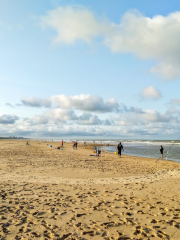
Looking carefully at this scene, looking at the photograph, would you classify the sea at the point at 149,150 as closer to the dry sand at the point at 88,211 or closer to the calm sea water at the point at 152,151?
the calm sea water at the point at 152,151

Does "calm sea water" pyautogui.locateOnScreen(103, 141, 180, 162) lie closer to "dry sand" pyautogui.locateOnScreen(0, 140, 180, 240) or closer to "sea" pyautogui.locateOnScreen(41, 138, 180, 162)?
"sea" pyautogui.locateOnScreen(41, 138, 180, 162)

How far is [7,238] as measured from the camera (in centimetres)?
450

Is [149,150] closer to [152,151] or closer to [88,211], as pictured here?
[152,151]

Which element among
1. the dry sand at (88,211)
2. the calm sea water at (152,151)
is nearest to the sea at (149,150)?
the calm sea water at (152,151)

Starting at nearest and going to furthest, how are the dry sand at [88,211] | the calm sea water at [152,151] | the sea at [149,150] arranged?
the dry sand at [88,211], the calm sea water at [152,151], the sea at [149,150]

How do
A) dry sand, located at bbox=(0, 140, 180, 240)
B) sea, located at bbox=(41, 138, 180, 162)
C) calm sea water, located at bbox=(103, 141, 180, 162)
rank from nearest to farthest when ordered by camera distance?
1. dry sand, located at bbox=(0, 140, 180, 240)
2. calm sea water, located at bbox=(103, 141, 180, 162)
3. sea, located at bbox=(41, 138, 180, 162)

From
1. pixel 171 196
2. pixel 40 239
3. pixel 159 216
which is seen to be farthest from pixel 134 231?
pixel 171 196

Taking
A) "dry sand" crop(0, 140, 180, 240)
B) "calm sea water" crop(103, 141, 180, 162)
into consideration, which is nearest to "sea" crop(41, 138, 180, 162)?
"calm sea water" crop(103, 141, 180, 162)

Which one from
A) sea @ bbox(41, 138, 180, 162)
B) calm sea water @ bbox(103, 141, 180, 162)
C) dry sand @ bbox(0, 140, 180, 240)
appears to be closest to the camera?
dry sand @ bbox(0, 140, 180, 240)

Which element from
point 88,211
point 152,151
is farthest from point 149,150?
point 88,211

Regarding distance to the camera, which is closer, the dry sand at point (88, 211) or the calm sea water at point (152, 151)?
the dry sand at point (88, 211)

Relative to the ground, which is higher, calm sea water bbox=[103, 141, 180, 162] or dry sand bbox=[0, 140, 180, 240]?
dry sand bbox=[0, 140, 180, 240]

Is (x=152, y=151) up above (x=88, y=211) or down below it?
below

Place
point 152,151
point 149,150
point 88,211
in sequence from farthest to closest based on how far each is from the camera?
point 149,150 < point 152,151 < point 88,211
